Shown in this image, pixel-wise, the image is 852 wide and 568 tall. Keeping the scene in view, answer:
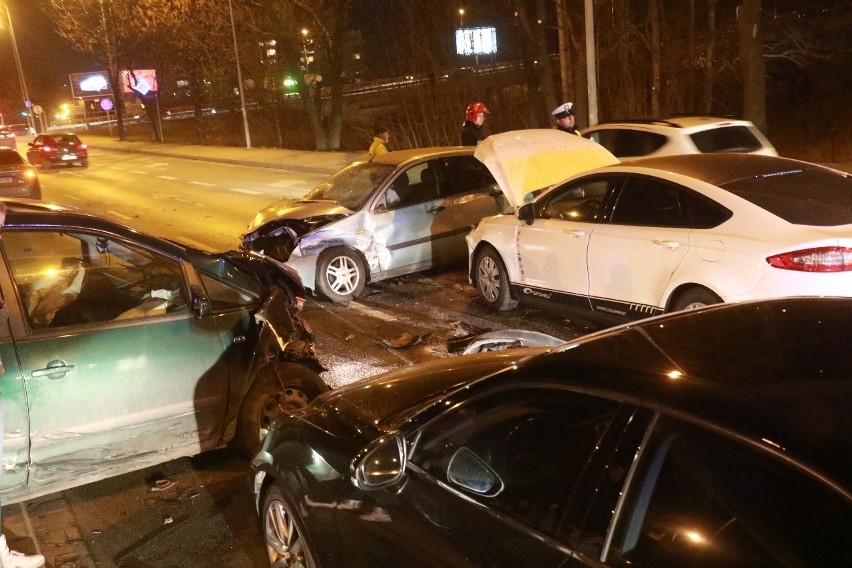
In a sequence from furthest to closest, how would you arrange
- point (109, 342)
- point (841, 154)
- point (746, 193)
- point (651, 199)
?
point (841, 154) < point (651, 199) < point (746, 193) < point (109, 342)

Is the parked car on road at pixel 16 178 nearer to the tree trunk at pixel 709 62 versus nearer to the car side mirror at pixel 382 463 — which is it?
the tree trunk at pixel 709 62

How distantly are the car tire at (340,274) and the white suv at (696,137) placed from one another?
14.3 ft

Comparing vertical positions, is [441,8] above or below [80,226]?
above

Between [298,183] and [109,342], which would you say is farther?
[298,183]

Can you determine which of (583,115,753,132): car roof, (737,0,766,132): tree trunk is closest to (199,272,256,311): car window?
(583,115,753,132): car roof

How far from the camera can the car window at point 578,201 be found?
7459mm

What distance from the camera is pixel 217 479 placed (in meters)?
5.35

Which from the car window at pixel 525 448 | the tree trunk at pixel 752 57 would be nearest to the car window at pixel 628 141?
the tree trunk at pixel 752 57

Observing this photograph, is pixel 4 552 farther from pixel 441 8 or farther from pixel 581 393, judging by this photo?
pixel 441 8

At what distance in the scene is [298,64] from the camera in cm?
3375

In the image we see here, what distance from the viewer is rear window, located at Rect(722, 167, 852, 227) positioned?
6.00 meters

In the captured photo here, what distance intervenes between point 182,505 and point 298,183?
59.3 ft

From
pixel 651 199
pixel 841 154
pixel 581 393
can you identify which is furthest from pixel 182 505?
pixel 841 154

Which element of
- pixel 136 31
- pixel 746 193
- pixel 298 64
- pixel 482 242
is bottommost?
pixel 482 242
